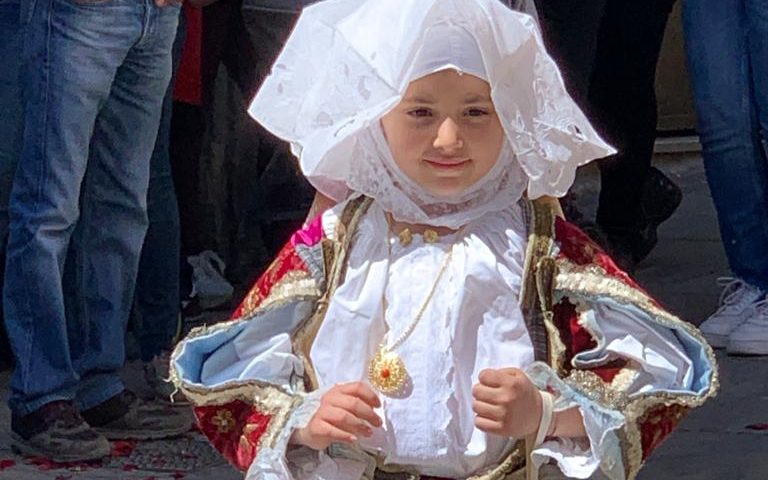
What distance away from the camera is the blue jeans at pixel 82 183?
4078 millimetres

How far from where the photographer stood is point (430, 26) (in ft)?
8.55

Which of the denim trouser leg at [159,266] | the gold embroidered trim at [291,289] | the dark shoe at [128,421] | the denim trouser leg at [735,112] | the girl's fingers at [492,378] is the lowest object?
the dark shoe at [128,421]

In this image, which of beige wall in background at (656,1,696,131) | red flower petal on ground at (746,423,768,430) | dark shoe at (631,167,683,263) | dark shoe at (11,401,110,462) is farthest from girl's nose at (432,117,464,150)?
beige wall in background at (656,1,696,131)

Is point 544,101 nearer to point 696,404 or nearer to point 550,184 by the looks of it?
point 550,184

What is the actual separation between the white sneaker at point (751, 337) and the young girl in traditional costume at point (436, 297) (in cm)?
239

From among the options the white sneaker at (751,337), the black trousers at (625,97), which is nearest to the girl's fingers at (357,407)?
the white sneaker at (751,337)

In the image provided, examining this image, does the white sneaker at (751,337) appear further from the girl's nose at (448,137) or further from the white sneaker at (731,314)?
the girl's nose at (448,137)

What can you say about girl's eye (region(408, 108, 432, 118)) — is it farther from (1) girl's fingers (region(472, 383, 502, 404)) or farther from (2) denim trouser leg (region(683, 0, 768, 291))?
(2) denim trouser leg (region(683, 0, 768, 291))

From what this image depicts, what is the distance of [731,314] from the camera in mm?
5207

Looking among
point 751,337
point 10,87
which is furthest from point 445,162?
point 751,337

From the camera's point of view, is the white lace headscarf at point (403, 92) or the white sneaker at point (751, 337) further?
the white sneaker at point (751, 337)

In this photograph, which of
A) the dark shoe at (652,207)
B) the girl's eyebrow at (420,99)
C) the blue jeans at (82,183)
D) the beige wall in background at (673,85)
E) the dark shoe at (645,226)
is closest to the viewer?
the girl's eyebrow at (420,99)

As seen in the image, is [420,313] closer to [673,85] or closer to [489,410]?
[489,410]

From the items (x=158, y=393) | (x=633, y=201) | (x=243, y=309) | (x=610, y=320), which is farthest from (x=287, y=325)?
(x=633, y=201)
